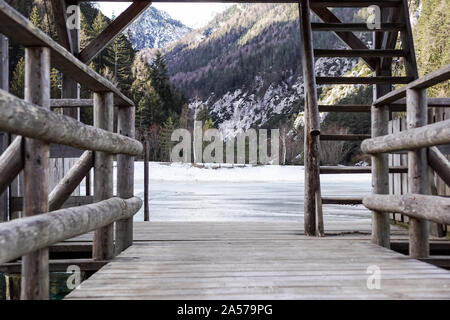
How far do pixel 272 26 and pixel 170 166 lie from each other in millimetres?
104492

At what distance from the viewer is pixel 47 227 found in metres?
2.29

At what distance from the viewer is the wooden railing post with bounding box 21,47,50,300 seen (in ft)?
7.69

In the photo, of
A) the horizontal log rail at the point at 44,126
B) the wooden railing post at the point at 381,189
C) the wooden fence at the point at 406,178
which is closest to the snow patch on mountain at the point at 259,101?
the wooden fence at the point at 406,178

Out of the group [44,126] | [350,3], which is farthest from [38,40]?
[350,3]

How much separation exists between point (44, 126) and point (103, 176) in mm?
1552

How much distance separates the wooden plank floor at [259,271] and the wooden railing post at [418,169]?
0.55ft

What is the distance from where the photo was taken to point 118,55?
5403cm

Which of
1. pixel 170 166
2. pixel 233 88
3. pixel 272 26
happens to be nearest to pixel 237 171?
pixel 170 166

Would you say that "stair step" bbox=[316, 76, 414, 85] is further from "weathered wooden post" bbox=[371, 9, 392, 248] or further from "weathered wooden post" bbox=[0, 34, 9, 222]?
"weathered wooden post" bbox=[0, 34, 9, 222]

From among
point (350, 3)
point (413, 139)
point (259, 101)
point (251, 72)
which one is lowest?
point (413, 139)

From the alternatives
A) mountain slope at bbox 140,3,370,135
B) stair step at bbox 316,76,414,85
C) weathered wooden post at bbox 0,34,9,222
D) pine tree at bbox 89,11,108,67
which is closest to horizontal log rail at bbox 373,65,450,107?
stair step at bbox 316,76,414,85

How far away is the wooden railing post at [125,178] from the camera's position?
164 inches

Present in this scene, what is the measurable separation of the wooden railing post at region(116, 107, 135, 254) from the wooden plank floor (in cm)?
11

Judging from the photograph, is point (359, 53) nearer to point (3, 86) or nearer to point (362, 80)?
point (362, 80)
